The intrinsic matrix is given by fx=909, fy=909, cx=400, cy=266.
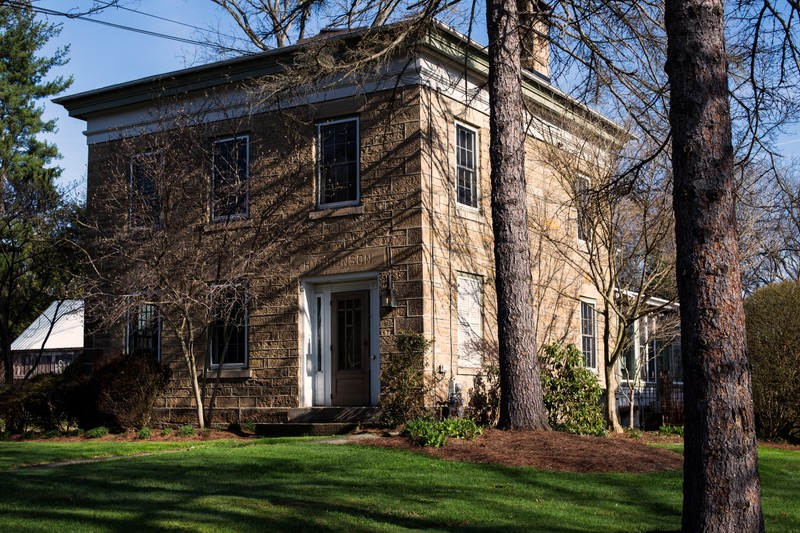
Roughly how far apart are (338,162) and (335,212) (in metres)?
1.01

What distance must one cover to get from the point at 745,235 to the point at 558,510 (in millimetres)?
14295

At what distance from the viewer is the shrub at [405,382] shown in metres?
15.3

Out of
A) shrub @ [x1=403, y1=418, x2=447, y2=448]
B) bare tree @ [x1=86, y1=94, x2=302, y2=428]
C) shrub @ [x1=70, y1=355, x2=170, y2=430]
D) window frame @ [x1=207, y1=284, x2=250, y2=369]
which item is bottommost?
shrub @ [x1=403, y1=418, x2=447, y2=448]

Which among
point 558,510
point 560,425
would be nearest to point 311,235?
point 560,425

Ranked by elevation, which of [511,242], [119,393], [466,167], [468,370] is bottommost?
[119,393]

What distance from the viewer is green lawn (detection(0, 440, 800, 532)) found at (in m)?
7.50

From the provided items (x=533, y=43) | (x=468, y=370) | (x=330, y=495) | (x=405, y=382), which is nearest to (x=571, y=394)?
(x=468, y=370)

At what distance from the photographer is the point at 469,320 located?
17297 millimetres

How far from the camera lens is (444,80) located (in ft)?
56.0

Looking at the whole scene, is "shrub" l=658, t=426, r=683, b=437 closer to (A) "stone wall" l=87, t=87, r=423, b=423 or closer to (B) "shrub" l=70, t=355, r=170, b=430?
(A) "stone wall" l=87, t=87, r=423, b=423

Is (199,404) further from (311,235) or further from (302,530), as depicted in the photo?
(302,530)

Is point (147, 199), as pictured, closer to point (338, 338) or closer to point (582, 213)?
point (338, 338)

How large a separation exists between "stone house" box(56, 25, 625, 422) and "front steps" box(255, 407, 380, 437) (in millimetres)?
395

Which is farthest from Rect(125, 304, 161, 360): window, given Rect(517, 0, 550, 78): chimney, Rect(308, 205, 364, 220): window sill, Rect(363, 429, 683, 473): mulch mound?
Rect(517, 0, 550, 78): chimney
